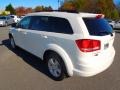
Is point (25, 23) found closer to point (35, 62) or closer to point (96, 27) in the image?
point (35, 62)

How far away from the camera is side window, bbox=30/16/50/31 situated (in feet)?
21.7

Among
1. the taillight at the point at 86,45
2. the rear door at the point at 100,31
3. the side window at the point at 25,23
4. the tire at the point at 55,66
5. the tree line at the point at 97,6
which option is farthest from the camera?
the tree line at the point at 97,6

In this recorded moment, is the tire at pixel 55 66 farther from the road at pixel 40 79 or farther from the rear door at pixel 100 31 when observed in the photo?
the rear door at pixel 100 31

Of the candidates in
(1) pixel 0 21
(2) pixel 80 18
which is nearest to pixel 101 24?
(2) pixel 80 18

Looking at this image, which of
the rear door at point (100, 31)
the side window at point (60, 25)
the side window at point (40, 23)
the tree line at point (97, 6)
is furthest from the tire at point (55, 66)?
the tree line at point (97, 6)

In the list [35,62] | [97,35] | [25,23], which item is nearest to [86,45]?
[97,35]

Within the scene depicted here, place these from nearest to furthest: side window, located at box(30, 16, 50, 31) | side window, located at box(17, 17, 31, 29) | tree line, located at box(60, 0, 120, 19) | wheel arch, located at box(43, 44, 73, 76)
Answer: wheel arch, located at box(43, 44, 73, 76) → side window, located at box(30, 16, 50, 31) → side window, located at box(17, 17, 31, 29) → tree line, located at box(60, 0, 120, 19)

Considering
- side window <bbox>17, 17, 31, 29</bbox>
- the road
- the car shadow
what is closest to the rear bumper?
the road

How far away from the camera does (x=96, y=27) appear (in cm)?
569

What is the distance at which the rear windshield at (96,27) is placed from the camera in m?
5.55

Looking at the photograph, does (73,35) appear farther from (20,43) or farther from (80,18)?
(20,43)

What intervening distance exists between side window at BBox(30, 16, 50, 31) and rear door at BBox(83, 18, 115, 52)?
134 centimetres

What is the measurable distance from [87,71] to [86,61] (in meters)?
0.24

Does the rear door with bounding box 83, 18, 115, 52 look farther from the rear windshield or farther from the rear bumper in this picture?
the rear bumper
